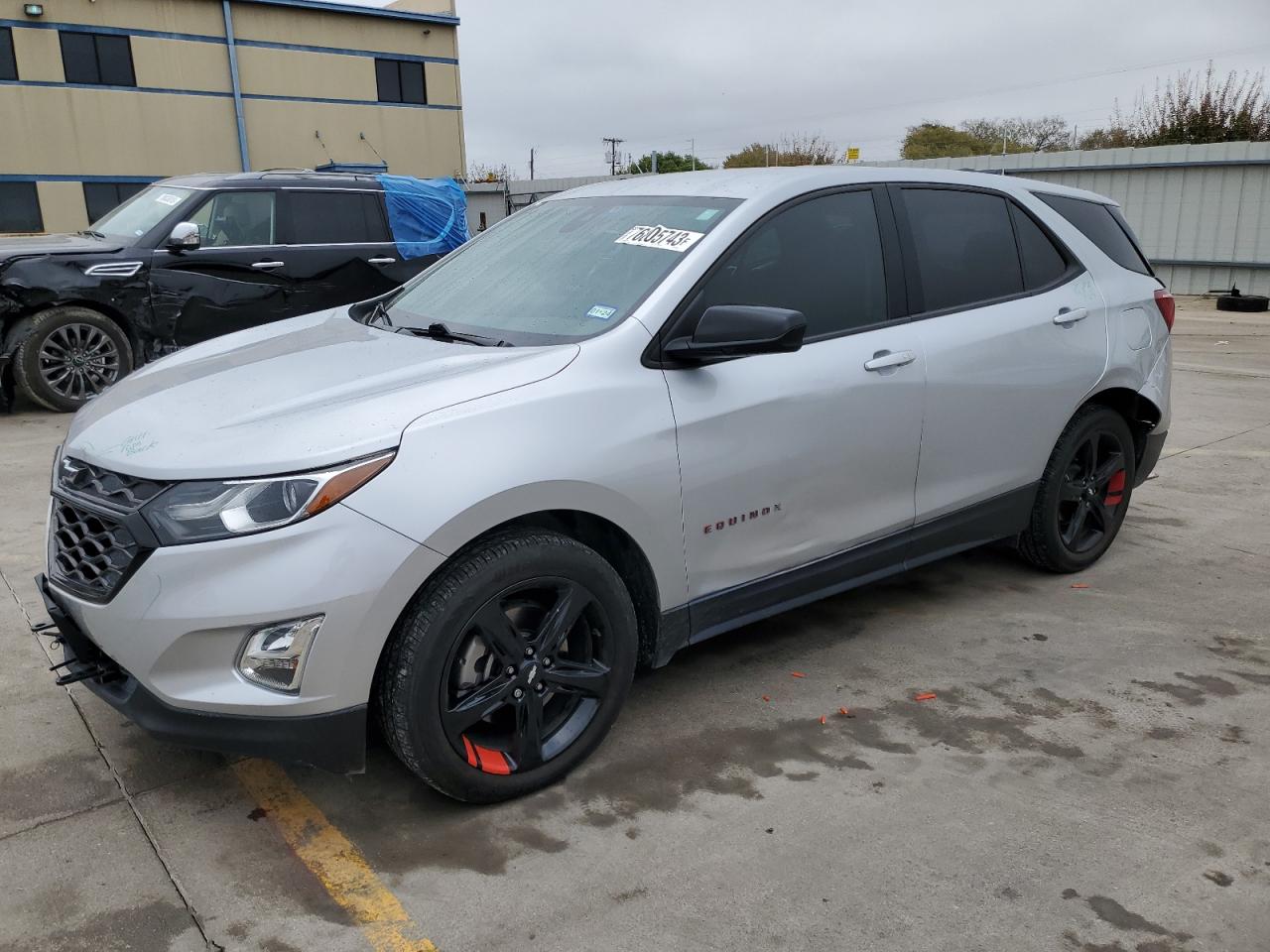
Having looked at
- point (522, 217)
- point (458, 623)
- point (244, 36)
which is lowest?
point (458, 623)

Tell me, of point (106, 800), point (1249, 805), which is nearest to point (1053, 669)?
point (1249, 805)

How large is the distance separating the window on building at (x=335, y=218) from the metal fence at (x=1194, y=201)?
37.7 feet

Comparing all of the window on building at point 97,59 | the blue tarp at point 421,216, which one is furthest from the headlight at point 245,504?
the window on building at point 97,59

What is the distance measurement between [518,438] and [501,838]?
1080mm

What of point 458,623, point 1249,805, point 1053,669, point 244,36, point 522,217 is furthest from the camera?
point 244,36

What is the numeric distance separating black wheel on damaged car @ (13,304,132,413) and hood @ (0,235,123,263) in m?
0.42

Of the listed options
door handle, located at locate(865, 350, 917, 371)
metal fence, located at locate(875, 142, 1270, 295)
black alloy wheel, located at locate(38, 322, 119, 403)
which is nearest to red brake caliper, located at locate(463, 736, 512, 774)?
door handle, located at locate(865, 350, 917, 371)

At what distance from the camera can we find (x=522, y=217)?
413 centimetres

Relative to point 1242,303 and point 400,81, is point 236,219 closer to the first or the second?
point 1242,303

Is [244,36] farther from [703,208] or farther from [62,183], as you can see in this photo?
[703,208]

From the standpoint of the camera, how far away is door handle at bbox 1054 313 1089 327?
421 cm

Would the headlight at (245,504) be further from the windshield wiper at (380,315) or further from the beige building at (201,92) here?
the beige building at (201,92)

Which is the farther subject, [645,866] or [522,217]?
[522,217]

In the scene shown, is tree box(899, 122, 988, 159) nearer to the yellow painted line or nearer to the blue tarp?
the blue tarp
